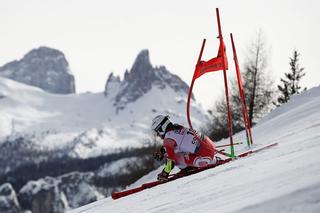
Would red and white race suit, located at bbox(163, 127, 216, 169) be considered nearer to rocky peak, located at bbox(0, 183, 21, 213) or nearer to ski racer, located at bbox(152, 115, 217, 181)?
ski racer, located at bbox(152, 115, 217, 181)

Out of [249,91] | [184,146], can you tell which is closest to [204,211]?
[184,146]

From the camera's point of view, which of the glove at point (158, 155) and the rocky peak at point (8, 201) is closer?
the glove at point (158, 155)

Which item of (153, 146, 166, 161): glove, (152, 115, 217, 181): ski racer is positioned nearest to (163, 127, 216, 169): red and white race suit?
(152, 115, 217, 181): ski racer

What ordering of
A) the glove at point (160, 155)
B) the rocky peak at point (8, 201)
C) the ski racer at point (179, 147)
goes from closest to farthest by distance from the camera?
the ski racer at point (179, 147), the glove at point (160, 155), the rocky peak at point (8, 201)

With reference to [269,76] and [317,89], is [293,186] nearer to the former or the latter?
[317,89]

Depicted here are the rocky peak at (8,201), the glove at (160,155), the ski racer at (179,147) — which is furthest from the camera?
the rocky peak at (8,201)

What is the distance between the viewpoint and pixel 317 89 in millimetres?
26656

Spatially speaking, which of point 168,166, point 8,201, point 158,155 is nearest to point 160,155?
point 158,155

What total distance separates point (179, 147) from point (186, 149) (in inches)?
6.2

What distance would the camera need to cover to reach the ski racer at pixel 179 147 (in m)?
10.9

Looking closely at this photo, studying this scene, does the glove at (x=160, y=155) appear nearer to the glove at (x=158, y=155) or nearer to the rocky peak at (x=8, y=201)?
the glove at (x=158, y=155)

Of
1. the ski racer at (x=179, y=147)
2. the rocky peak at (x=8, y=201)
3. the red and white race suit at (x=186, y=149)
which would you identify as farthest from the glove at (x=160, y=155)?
the rocky peak at (x=8, y=201)

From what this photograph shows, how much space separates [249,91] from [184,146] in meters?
29.3

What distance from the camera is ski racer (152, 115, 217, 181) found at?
10945 mm
